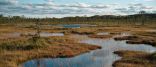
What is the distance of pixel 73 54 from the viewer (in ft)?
151

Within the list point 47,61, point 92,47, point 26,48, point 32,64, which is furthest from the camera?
point 92,47

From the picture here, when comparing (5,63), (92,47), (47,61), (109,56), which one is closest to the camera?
(5,63)

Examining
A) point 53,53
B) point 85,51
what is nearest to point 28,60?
point 53,53

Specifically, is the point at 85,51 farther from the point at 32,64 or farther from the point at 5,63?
the point at 5,63

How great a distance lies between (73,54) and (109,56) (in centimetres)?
636

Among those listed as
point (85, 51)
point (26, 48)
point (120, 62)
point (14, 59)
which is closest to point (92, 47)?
point (85, 51)

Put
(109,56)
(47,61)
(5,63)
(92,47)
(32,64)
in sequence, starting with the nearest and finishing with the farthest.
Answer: (5,63)
(32,64)
(47,61)
(109,56)
(92,47)

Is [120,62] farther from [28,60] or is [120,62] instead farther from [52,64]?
[28,60]

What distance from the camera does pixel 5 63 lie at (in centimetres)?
3334

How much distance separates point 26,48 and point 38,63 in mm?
10534

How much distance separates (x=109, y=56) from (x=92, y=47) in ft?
33.7

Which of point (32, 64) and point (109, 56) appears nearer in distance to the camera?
point (32, 64)

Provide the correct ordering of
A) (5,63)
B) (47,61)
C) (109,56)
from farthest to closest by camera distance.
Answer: (109,56), (47,61), (5,63)

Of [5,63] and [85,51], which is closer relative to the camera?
[5,63]
